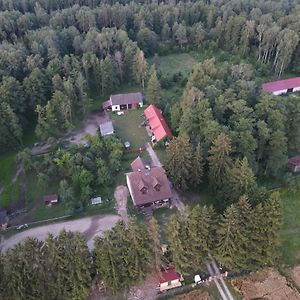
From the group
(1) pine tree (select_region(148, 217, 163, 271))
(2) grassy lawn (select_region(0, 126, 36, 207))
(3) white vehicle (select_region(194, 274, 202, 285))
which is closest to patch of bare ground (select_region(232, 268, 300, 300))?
(3) white vehicle (select_region(194, 274, 202, 285))

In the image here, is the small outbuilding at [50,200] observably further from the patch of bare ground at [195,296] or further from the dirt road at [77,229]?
the patch of bare ground at [195,296]

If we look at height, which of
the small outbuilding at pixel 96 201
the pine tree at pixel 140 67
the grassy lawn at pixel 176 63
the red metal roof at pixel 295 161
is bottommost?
the grassy lawn at pixel 176 63

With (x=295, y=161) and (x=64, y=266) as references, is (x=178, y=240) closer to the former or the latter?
(x=64, y=266)

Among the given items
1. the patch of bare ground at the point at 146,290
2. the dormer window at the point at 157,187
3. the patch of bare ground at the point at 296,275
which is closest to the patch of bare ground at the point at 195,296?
the patch of bare ground at the point at 146,290

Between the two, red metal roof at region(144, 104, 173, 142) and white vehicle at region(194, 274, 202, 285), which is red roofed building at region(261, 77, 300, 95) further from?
white vehicle at region(194, 274, 202, 285)

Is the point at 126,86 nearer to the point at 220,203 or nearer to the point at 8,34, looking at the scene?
the point at 8,34

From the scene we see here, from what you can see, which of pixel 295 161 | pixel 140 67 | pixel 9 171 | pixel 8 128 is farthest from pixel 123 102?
pixel 295 161
